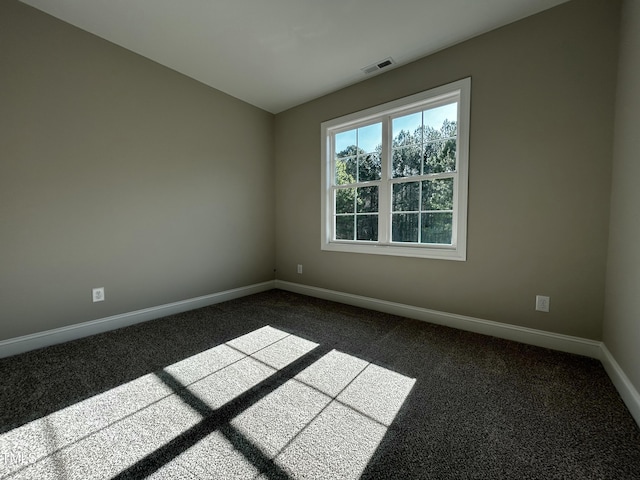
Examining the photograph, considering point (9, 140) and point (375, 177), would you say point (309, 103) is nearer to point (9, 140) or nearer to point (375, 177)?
point (375, 177)

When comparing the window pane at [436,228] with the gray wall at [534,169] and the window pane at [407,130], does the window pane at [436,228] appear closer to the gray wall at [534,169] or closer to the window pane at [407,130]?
the gray wall at [534,169]

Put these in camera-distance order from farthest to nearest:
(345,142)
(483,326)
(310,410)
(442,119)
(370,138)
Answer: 1. (345,142)
2. (370,138)
3. (442,119)
4. (483,326)
5. (310,410)

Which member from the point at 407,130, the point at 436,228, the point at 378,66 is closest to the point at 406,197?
→ the point at 436,228

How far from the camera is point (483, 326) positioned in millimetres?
2438

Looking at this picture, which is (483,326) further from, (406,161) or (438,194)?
(406,161)

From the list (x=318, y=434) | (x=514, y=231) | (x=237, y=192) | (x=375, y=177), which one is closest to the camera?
(x=318, y=434)

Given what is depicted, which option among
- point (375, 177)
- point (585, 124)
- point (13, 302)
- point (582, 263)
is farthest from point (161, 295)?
point (585, 124)

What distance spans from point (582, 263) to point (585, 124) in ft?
3.40

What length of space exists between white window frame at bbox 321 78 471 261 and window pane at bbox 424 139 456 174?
95 millimetres

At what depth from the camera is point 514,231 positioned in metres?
2.28

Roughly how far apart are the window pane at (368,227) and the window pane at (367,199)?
87 millimetres

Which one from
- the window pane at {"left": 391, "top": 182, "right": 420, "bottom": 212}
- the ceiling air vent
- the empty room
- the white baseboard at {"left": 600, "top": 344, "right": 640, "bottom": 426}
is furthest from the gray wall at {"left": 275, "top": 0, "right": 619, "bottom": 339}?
the window pane at {"left": 391, "top": 182, "right": 420, "bottom": 212}

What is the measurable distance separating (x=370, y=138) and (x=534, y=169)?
1.67 m

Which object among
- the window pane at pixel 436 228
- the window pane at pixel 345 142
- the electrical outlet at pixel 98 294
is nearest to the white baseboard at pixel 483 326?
the window pane at pixel 436 228
